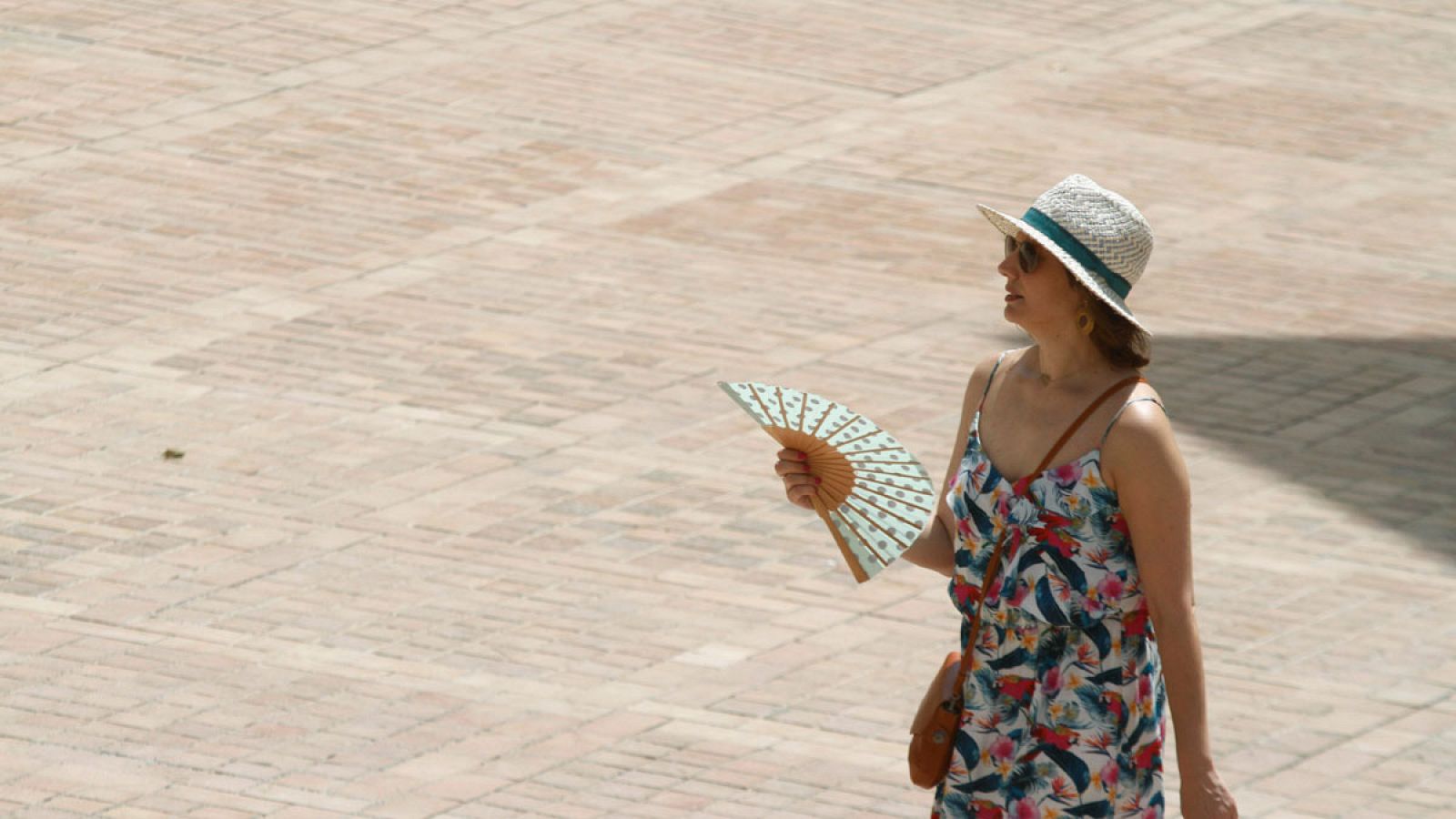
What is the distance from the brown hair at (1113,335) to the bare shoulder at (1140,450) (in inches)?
4.9

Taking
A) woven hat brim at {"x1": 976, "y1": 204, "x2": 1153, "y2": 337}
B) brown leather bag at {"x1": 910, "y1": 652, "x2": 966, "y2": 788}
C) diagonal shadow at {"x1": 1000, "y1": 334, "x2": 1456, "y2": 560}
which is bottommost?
diagonal shadow at {"x1": 1000, "y1": 334, "x2": 1456, "y2": 560}

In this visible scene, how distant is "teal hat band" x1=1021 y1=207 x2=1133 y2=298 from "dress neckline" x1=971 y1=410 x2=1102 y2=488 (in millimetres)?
294

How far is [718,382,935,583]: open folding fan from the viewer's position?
4.43 metres

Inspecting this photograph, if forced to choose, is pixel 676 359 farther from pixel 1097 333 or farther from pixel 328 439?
pixel 1097 333

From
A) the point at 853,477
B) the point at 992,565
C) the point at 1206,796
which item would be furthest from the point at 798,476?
the point at 1206,796

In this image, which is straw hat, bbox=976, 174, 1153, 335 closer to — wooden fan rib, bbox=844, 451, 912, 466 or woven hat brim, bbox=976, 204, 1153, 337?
woven hat brim, bbox=976, 204, 1153, 337

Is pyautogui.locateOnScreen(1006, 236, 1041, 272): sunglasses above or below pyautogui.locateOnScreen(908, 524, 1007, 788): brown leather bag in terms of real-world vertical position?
above

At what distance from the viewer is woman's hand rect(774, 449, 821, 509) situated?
14.7 ft

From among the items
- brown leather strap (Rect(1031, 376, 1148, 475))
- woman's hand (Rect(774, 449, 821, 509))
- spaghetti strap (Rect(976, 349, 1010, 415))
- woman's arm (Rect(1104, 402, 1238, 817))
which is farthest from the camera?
spaghetti strap (Rect(976, 349, 1010, 415))

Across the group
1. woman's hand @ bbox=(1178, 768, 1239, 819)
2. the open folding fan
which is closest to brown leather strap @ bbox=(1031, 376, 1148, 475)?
the open folding fan

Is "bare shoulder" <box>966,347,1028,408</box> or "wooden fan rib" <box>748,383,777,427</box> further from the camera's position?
"bare shoulder" <box>966,347,1028,408</box>

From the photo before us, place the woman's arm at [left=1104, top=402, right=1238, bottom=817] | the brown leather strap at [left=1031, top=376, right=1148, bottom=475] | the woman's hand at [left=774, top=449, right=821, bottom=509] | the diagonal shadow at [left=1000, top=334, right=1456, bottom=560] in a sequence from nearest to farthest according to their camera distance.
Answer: the woman's arm at [left=1104, top=402, right=1238, bottom=817], the brown leather strap at [left=1031, top=376, right=1148, bottom=475], the woman's hand at [left=774, top=449, right=821, bottom=509], the diagonal shadow at [left=1000, top=334, right=1456, bottom=560]

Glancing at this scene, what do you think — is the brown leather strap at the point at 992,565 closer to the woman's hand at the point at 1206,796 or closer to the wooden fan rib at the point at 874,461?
the wooden fan rib at the point at 874,461

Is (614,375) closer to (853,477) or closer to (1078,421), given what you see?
(853,477)
